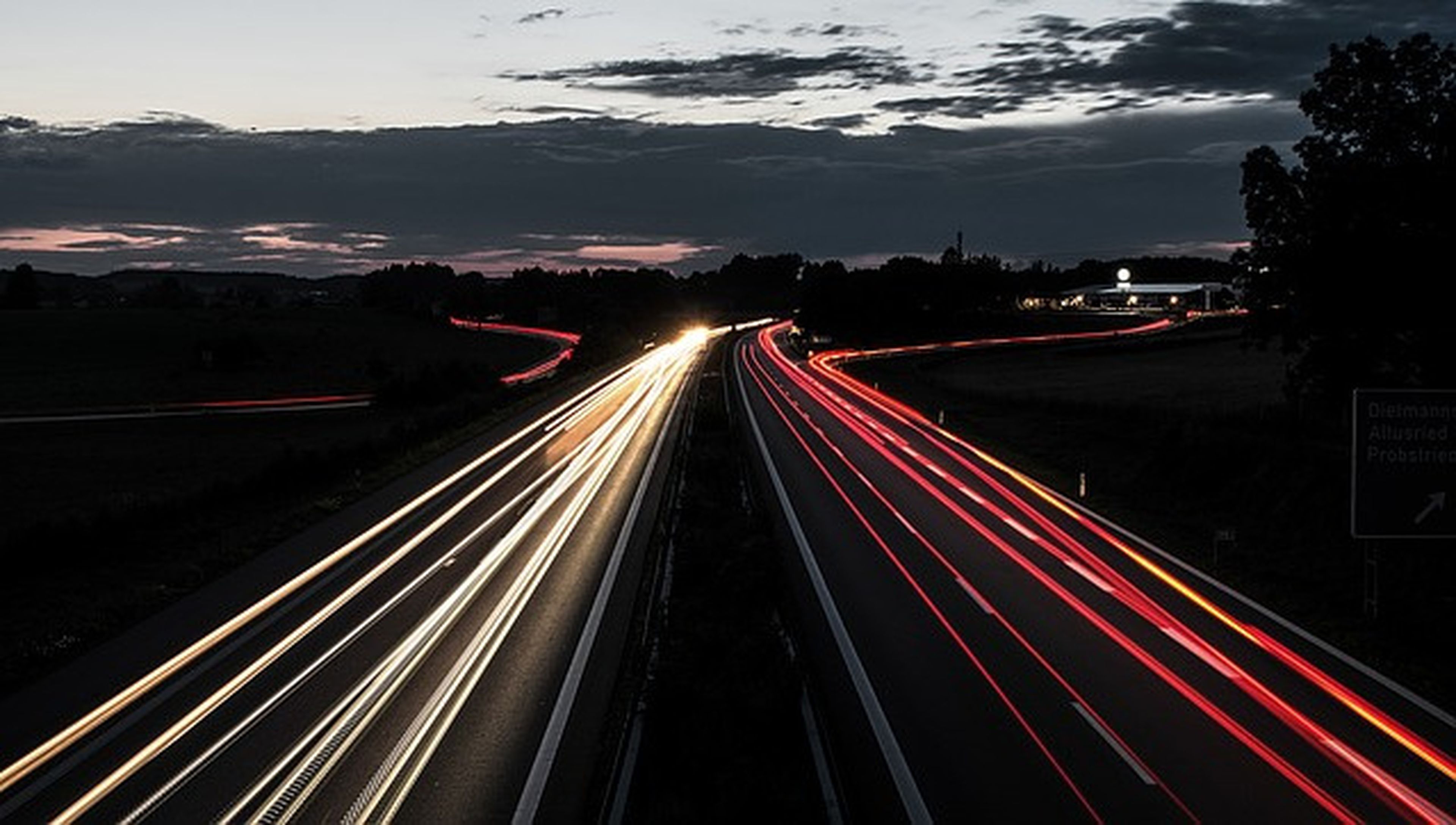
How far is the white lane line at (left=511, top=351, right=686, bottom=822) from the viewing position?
Answer: 43.9 feet

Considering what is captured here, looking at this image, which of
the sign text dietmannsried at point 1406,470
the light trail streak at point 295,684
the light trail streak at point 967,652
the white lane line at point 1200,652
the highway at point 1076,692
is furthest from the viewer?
the sign text dietmannsried at point 1406,470

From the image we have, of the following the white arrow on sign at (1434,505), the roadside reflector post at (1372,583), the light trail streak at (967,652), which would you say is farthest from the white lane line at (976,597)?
the white arrow on sign at (1434,505)

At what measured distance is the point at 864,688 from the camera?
56.4 feet

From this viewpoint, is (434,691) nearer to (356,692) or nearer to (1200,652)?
(356,692)

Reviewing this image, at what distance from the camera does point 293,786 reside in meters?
13.8

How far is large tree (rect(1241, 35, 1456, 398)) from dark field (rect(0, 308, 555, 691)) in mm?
27887

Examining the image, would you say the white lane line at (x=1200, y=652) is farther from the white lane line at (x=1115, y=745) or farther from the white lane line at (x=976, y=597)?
the white lane line at (x=1115, y=745)

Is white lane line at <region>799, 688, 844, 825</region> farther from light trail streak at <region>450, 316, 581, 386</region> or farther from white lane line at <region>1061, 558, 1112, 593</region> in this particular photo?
light trail streak at <region>450, 316, 581, 386</region>

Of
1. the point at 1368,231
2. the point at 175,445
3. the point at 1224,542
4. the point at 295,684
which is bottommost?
the point at 175,445

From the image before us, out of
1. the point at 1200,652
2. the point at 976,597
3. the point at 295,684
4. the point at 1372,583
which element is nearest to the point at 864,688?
the point at 1200,652

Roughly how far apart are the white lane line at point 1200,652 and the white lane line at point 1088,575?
2680 mm

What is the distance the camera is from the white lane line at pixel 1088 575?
22766 mm

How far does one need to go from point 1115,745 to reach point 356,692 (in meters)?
9.80

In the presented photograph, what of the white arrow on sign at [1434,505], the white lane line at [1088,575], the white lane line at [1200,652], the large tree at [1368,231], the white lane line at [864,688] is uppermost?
the large tree at [1368,231]
